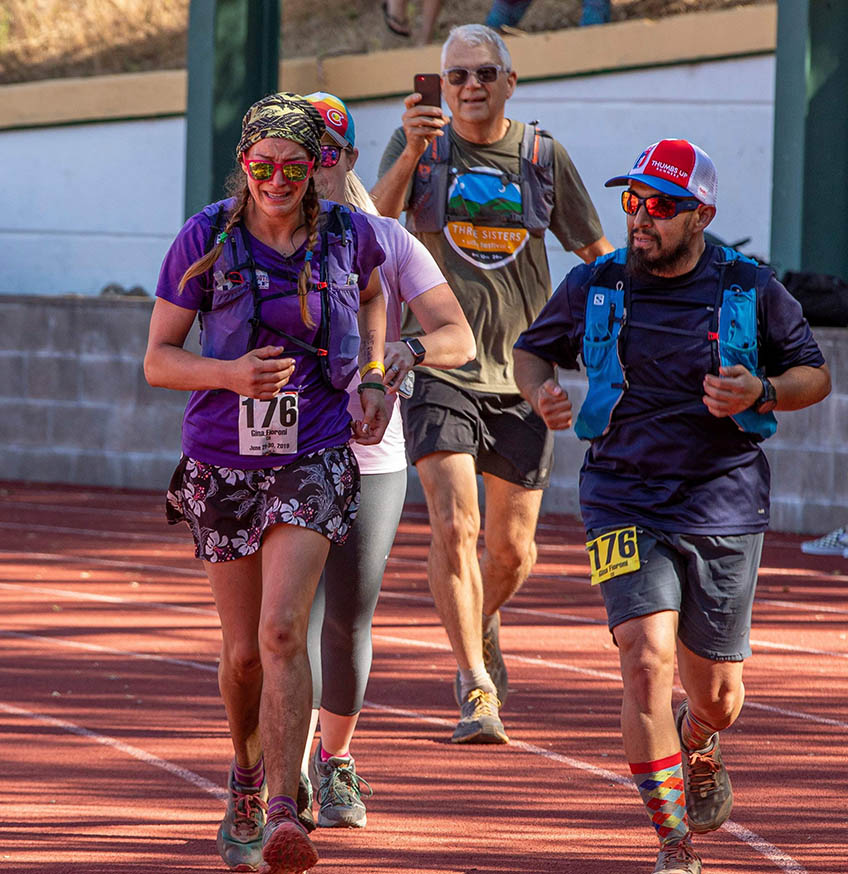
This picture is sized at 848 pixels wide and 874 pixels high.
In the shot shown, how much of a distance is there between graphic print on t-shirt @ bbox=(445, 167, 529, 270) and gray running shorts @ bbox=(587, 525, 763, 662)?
2.23 m

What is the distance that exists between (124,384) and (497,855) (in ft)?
36.3

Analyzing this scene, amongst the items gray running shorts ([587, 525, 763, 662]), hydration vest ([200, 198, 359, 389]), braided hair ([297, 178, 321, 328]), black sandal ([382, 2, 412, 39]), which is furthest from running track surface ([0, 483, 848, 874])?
black sandal ([382, 2, 412, 39])

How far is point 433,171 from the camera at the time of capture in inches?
276

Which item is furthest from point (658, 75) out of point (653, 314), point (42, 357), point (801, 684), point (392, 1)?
point (653, 314)

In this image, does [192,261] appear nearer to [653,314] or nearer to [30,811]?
[653,314]

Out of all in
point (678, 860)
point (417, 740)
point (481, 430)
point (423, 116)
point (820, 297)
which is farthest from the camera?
point (820, 297)

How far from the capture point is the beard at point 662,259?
4957 mm

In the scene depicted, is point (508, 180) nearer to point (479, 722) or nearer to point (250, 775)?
point (479, 722)

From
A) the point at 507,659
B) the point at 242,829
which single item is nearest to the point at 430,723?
the point at 507,659

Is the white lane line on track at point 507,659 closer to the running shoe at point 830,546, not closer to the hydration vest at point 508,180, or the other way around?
the hydration vest at point 508,180

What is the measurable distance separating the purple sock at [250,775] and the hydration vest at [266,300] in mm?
1125

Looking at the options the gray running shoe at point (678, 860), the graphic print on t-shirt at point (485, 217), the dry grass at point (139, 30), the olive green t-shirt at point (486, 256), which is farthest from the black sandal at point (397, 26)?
the gray running shoe at point (678, 860)

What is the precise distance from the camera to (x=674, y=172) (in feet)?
16.3

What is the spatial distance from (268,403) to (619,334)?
1.03 meters
